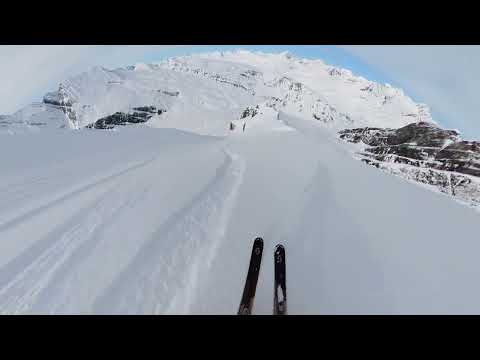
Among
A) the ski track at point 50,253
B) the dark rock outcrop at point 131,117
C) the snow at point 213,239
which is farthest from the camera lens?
the dark rock outcrop at point 131,117

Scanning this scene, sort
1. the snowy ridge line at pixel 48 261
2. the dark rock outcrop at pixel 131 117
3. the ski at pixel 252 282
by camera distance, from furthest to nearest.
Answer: the dark rock outcrop at pixel 131 117 → the snowy ridge line at pixel 48 261 → the ski at pixel 252 282

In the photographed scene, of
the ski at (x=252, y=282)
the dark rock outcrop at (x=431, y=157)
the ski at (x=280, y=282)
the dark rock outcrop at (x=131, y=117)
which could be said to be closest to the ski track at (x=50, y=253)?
the ski at (x=252, y=282)

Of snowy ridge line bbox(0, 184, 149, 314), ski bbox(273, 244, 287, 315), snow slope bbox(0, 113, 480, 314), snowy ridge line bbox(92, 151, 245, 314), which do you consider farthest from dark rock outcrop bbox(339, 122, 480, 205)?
snowy ridge line bbox(0, 184, 149, 314)

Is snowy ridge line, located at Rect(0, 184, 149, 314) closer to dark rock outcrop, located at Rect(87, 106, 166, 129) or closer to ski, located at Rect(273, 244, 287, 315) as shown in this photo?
ski, located at Rect(273, 244, 287, 315)

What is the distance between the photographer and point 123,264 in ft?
17.5

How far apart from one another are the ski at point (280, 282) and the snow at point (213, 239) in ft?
2.01

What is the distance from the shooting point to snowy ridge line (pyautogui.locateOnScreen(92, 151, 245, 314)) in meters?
4.41

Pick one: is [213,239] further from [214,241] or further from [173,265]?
[173,265]

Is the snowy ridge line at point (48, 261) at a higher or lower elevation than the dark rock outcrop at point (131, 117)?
lower

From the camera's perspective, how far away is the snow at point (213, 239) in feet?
15.2

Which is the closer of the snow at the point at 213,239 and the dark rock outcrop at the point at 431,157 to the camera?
the snow at the point at 213,239

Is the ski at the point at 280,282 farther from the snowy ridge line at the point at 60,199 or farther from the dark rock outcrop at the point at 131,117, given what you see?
the dark rock outcrop at the point at 131,117
